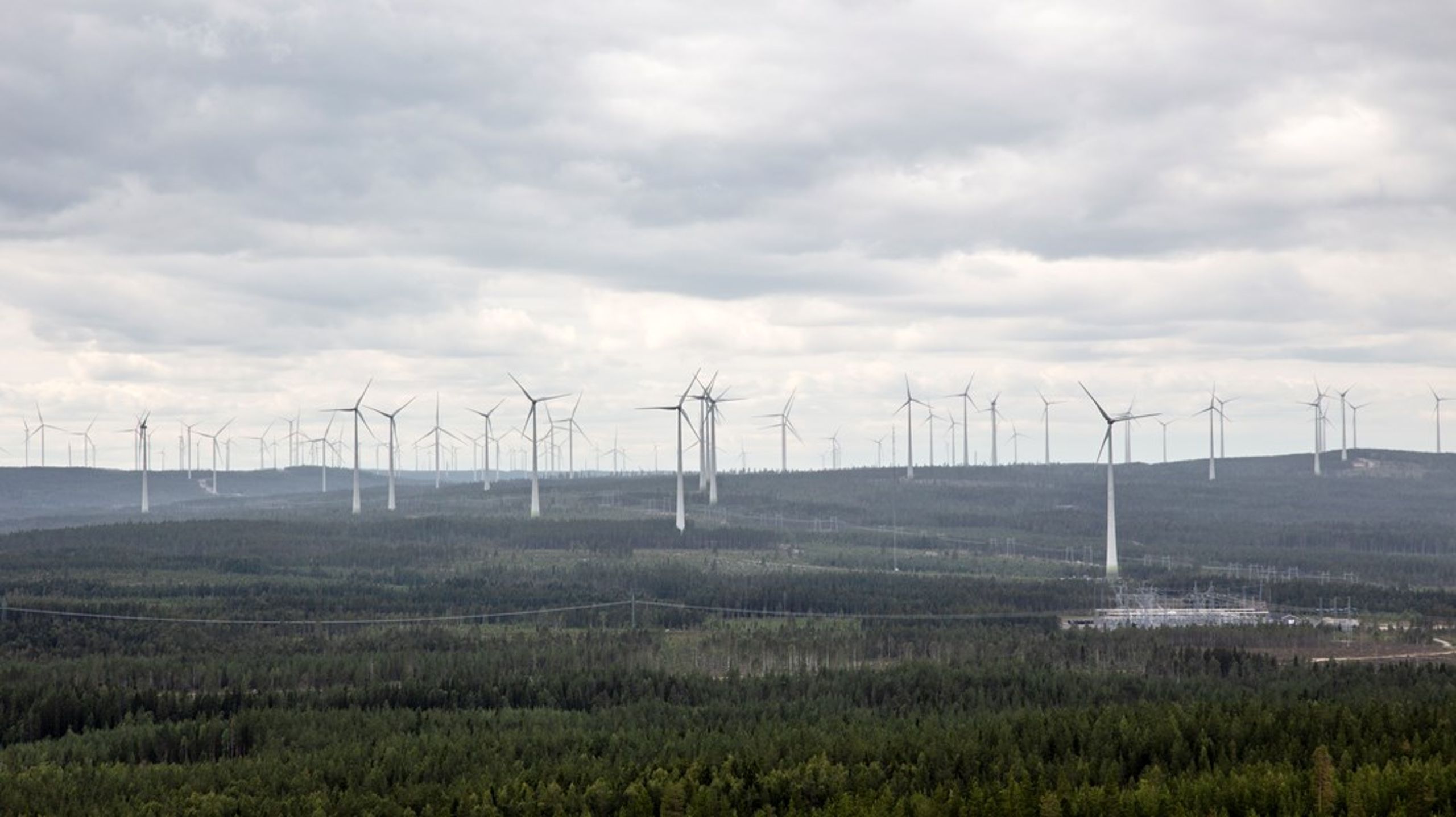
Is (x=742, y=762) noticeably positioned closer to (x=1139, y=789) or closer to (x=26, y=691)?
(x=1139, y=789)

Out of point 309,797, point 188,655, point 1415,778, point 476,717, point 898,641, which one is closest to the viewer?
point 1415,778

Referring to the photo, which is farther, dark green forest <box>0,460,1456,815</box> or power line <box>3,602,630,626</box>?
power line <box>3,602,630,626</box>

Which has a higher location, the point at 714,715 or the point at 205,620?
the point at 205,620

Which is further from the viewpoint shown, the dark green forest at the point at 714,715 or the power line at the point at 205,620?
the power line at the point at 205,620

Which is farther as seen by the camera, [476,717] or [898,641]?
[898,641]

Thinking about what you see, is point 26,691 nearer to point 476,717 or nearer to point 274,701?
point 274,701

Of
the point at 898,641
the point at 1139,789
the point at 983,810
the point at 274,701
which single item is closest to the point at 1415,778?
the point at 1139,789

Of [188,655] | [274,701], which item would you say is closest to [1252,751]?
[274,701]

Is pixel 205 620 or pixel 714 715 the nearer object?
pixel 714 715

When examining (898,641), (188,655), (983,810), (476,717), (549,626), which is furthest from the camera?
(549,626)

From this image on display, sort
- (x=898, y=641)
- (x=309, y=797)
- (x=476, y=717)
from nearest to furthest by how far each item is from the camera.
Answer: (x=309, y=797), (x=476, y=717), (x=898, y=641)
